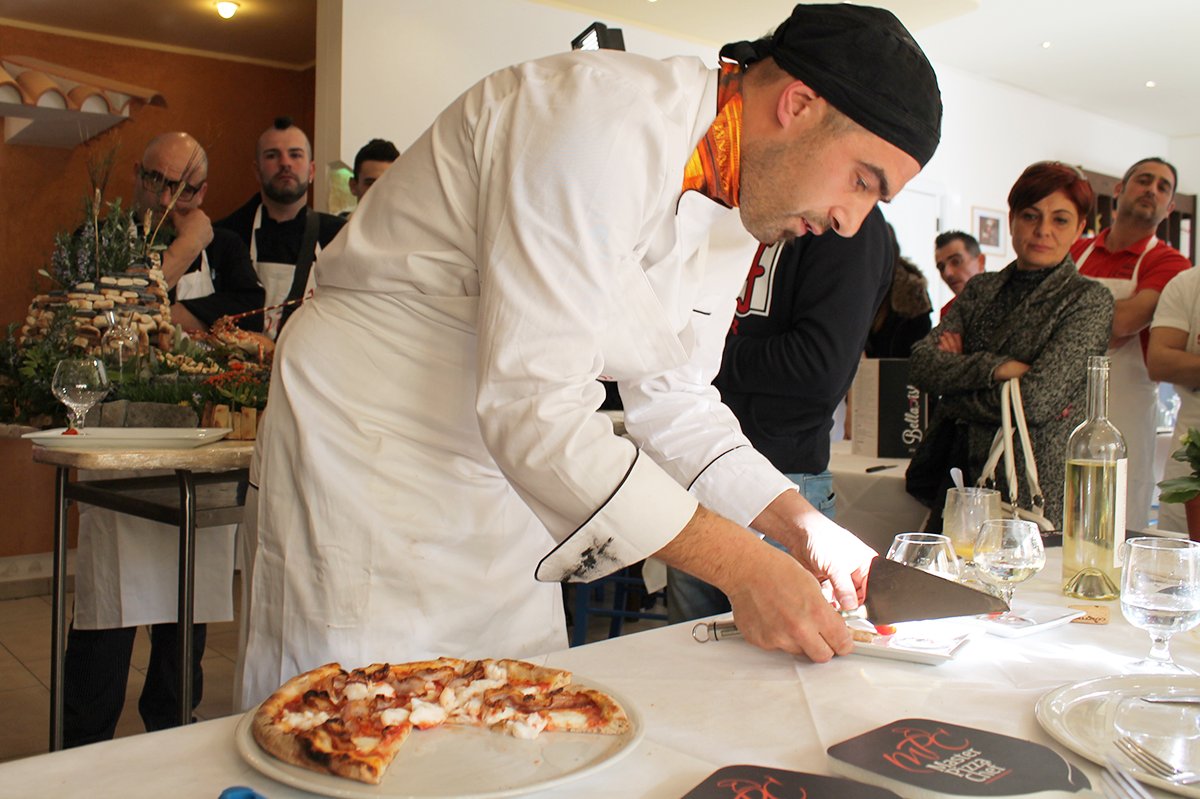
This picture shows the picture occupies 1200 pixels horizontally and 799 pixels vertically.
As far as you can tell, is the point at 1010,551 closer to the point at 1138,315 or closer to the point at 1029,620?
the point at 1029,620

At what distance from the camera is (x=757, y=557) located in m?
0.94

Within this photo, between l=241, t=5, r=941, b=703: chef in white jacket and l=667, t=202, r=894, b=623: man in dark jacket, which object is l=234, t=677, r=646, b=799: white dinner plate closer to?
l=241, t=5, r=941, b=703: chef in white jacket

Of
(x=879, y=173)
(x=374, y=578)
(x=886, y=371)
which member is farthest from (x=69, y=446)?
(x=886, y=371)

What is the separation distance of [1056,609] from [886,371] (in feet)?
5.82

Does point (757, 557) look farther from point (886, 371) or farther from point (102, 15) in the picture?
point (102, 15)

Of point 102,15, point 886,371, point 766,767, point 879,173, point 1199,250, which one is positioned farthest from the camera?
point 1199,250

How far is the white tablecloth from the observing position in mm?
2662

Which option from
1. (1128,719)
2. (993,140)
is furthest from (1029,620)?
(993,140)

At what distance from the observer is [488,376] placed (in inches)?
35.6

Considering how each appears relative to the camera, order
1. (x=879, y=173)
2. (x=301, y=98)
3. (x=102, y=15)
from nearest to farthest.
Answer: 1. (x=879, y=173)
2. (x=102, y=15)
3. (x=301, y=98)

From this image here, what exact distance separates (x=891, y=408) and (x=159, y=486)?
212 cm

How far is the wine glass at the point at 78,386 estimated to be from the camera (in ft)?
6.54

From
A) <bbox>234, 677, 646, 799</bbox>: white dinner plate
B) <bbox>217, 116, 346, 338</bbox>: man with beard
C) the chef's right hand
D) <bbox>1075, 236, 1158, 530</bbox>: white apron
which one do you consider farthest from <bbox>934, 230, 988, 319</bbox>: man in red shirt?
<bbox>234, 677, 646, 799</bbox>: white dinner plate

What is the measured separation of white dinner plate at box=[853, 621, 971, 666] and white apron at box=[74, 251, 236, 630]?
172cm
